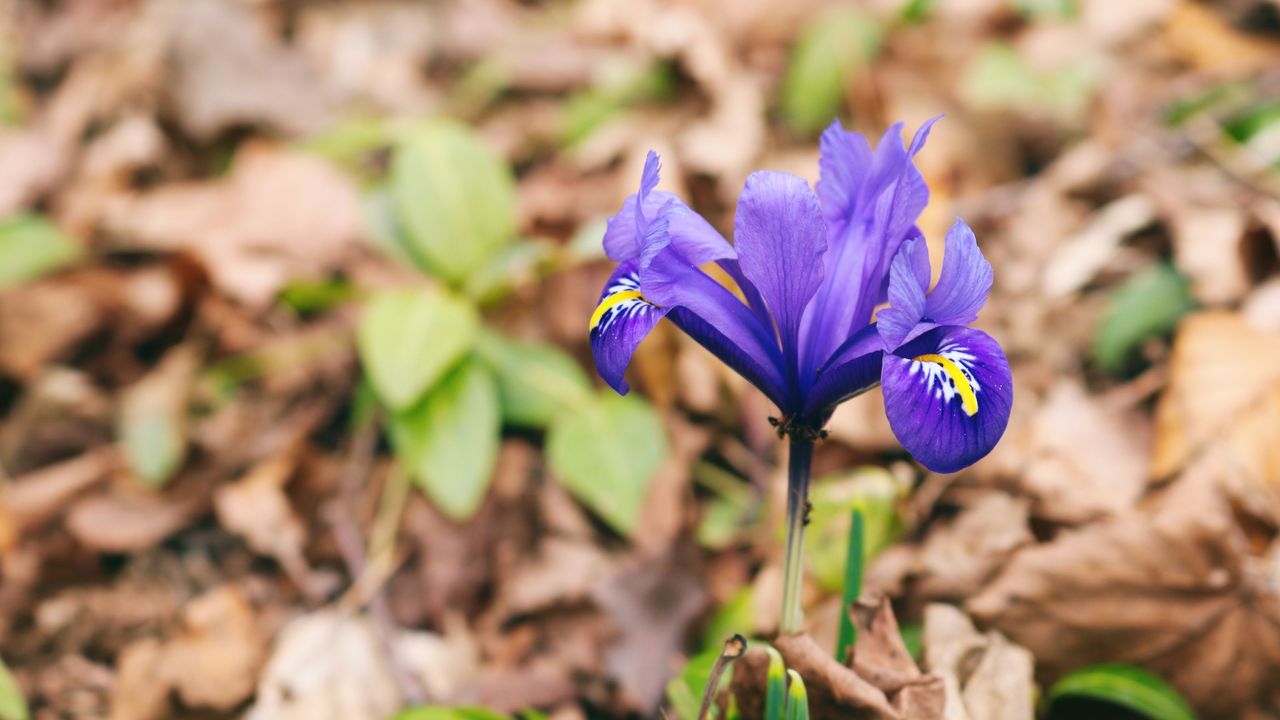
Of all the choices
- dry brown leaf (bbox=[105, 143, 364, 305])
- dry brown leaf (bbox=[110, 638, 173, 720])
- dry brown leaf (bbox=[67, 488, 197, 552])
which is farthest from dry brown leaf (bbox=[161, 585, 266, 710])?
dry brown leaf (bbox=[105, 143, 364, 305])

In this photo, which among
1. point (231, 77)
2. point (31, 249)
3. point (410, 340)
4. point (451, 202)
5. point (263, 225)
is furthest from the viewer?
point (231, 77)

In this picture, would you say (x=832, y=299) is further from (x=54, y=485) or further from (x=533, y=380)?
(x=54, y=485)

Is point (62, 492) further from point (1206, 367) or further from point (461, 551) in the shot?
point (1206, 367)

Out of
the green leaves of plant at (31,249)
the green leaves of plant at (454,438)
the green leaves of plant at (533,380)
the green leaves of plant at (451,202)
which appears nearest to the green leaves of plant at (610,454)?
the green leaves of plant at (533,380)

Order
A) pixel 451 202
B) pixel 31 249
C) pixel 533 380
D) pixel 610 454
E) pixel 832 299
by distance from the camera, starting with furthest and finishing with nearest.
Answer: pixel 31 249 < pixel 451 202 < pixel 533 380 < pixel 610 454 < pixel 832 299

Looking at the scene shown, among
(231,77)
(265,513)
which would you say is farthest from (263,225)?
(265,513)

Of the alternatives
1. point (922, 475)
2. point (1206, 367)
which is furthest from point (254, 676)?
point (1206, 367)
